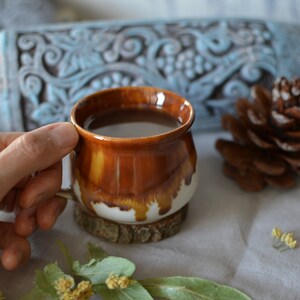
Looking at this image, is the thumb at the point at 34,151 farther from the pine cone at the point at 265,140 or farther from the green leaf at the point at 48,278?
the pine cone at the point at 265,140

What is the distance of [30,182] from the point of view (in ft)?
1.38

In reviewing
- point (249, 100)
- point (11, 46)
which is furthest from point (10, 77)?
point (249, 100)

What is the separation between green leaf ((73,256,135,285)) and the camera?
0.37m

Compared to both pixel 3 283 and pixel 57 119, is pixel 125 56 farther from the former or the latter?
pixel 3 283

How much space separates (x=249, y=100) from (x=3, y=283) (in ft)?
1.13

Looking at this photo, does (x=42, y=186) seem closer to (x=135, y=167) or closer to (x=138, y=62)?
(x=135, y=167)

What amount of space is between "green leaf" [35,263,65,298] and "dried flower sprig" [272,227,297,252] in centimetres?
19

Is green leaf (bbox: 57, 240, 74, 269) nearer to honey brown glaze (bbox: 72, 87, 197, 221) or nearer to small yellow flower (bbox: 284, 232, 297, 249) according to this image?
honey brown glaze (bbox: 72, 87, 197, 221)

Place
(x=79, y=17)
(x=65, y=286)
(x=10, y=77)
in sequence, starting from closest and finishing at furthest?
1. (x=65, y=286)
2. (x=10, y=77)
3. (x=79, y=17)

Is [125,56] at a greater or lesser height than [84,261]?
greater

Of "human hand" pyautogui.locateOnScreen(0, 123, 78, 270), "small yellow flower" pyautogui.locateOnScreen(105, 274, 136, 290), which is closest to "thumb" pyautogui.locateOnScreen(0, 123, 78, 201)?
"human hand" pyautogui.locateOnScreen(0, 123, 78, 270)

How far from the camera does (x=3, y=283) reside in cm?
39

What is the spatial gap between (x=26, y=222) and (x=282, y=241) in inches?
9.1

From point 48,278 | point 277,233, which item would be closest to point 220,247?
point 277,233
